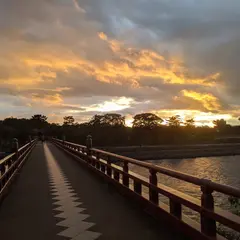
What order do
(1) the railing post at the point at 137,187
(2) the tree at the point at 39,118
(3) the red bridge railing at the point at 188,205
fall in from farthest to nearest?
(2) the tree at the point at 39,118 < (1) the railing post at the point at 137,187 < (3) the red bridge railing at the point at 188,205

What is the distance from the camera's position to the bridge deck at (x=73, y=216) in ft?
→ 18.4

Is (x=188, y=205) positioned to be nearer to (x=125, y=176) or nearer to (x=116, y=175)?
(x=125, y=176)

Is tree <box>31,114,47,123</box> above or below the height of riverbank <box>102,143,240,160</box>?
above

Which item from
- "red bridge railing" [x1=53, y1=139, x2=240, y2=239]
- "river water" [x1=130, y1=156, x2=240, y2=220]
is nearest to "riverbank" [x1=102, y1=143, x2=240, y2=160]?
"river water" [x1=130, y1=156, x2=240, y2=220]

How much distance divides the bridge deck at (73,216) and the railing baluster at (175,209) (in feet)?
1.01

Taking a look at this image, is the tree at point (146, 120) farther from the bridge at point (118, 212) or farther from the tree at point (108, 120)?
the bridge at point (118, 212)

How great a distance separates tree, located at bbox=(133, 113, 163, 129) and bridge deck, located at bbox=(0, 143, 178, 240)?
446 ft

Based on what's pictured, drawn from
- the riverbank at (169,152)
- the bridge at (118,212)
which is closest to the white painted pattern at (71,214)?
→ the bridge at (118,212)

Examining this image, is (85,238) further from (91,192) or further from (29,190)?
(29,190)

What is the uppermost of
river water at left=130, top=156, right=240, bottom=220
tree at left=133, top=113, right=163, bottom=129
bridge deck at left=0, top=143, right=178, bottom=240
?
tree at left=133, top=113, right=163, bottom=129

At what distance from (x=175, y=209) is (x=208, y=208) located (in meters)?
1.22

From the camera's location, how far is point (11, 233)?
5812 millimetres

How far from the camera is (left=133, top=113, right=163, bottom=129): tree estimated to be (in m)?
148

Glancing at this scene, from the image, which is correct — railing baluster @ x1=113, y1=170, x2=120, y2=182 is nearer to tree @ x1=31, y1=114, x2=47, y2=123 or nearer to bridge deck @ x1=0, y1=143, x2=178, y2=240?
bridge deck @ x1=0, y1=143, x2=178, y2=240
